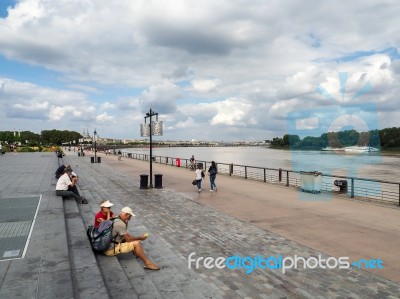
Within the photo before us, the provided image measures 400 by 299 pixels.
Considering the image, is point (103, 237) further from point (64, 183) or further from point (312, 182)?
point (312, 182)

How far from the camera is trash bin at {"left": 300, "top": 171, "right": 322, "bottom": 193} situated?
14.6m

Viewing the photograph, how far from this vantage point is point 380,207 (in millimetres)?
11680

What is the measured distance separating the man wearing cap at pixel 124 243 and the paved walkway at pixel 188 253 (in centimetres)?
16

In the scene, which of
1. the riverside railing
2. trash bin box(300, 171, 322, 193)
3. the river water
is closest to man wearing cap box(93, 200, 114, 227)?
the riverside railing

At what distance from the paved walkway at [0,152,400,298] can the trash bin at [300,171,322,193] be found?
2.28 m

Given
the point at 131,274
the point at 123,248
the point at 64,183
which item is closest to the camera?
the point at 131,274

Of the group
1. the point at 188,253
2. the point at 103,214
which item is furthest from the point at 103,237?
the point at 188,253

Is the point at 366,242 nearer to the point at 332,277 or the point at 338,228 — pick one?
the point at 338,228

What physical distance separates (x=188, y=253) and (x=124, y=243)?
1419mm

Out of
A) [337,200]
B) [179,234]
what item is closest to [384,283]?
[179,234]

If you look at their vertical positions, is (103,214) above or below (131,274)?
above

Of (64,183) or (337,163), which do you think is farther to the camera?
(337,163)

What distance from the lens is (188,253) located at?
6.85 m

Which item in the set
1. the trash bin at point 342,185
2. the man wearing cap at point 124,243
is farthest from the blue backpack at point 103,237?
the trash bin at point 342,185
